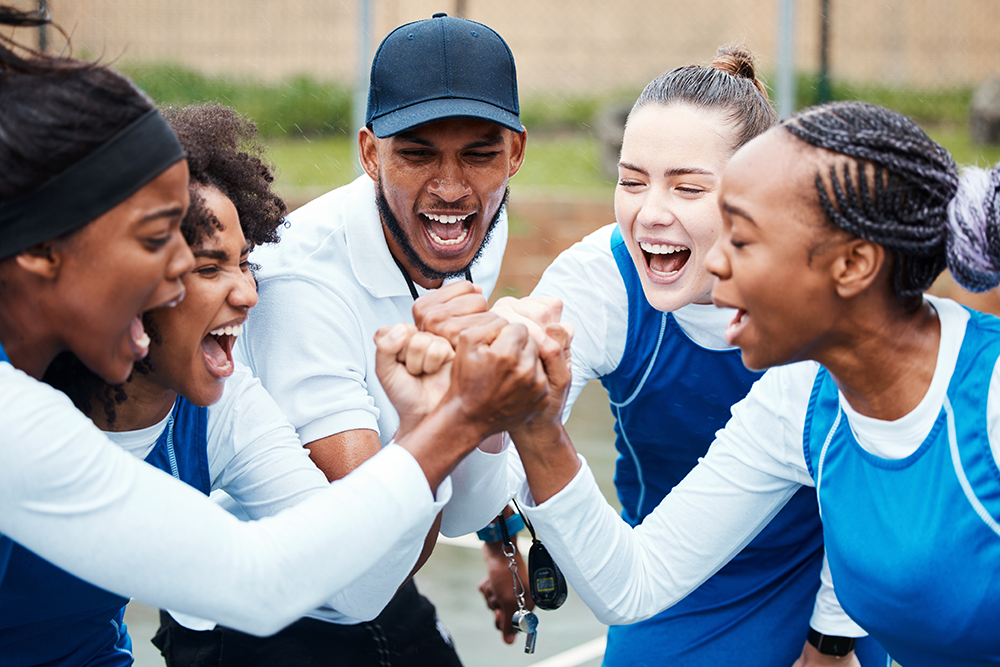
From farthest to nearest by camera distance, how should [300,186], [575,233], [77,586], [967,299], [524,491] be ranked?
[300,186] < [575,233] < [967,299] < [524,491] < [77,586]

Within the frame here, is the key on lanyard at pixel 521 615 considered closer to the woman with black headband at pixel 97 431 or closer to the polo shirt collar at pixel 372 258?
the polo shirt collar at pixel 372 258

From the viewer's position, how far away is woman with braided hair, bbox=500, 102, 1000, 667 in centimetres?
188

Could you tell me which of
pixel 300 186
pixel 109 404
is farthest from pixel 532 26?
pixel 109 404

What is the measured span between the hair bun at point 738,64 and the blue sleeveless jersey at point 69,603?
66.4 inches

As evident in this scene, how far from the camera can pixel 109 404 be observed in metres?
2.15

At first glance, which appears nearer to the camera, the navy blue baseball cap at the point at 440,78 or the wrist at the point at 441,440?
the wrist at the point at 441,440

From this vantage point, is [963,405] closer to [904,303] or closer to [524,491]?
[904,303]

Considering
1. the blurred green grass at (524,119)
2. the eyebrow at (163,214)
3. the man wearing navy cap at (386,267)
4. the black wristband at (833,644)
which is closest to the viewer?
the eyebrow at (163,214)

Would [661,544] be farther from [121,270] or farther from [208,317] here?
[121,270]

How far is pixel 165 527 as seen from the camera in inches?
65.6

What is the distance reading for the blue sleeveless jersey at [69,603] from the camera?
2.08 m

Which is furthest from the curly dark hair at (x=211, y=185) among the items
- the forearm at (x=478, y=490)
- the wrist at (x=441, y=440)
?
the forearm at (x=478, y=490)

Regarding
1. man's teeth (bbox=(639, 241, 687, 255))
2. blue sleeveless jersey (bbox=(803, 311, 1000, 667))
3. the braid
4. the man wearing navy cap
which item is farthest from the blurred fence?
blue sleeveless jersey (bbox=(803, 311, 1000, 667))

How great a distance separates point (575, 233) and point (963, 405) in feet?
24.2
